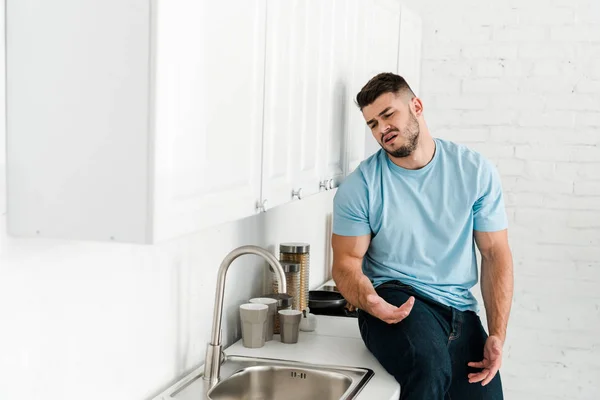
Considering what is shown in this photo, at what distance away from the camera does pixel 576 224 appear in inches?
146

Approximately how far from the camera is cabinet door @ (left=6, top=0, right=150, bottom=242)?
125cm

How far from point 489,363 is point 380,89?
0.90 m

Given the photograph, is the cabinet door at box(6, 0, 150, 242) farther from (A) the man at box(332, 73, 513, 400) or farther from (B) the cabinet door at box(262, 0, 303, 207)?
(A) the man at box(332, 73, 513, 400)

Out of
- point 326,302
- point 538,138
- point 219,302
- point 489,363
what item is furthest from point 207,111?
point 538,138

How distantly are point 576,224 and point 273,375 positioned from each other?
2038mm

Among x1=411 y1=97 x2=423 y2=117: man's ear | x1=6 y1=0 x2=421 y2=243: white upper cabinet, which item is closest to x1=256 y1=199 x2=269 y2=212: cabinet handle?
x1=6 y1=0 x2=421 y2=243: white upper cabinet

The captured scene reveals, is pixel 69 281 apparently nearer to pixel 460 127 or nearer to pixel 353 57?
pixel 353 57

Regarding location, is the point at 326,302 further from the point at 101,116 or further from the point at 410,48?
the point at 101,116

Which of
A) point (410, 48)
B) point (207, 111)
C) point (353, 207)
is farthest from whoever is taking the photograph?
point (410, 48)

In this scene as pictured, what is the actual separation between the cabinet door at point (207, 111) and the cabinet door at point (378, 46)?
106cm

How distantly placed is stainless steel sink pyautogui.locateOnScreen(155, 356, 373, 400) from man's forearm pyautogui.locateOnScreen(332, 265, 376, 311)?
0.68 ft

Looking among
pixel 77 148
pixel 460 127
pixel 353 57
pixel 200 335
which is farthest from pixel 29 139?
pixel 460 127

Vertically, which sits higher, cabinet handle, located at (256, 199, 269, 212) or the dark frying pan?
cabinet handle, located at (256, 199, 269, 212)

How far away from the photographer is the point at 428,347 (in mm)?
2184
